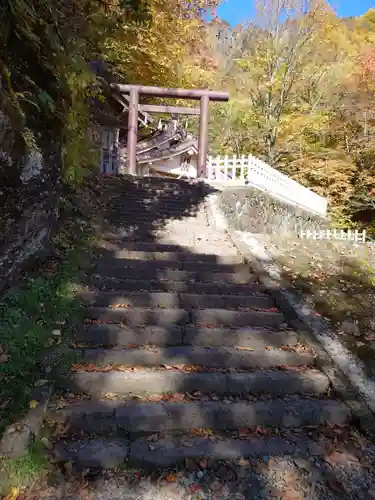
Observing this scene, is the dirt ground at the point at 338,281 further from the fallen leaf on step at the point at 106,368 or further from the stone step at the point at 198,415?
the fallen leaf on step at the point at 106,368

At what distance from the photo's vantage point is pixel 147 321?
3676 mm

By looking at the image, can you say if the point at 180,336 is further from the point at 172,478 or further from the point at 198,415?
the point at 172,478

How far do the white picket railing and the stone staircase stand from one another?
5.83m

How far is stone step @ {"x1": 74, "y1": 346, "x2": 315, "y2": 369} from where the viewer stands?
3.09m

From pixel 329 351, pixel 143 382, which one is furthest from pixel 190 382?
pixel 329 351

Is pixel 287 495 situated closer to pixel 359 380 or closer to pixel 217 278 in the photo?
pixel 359 380

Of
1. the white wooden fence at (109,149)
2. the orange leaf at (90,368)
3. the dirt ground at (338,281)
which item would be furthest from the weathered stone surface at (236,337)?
the white wooden fence at (109,149)

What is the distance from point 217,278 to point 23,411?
9.75 ft

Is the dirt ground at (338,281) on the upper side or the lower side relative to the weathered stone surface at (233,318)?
upper

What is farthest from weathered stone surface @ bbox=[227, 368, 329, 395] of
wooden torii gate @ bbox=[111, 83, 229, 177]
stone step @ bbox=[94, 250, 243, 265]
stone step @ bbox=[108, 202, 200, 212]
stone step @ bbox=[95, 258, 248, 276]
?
wooden torii gate @ bbox=[111, 83, 229, 177]

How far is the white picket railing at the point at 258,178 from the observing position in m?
10.1

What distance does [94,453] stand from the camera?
227cm

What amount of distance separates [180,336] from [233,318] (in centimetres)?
74

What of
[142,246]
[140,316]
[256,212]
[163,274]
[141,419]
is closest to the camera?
[141,419]
